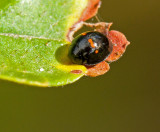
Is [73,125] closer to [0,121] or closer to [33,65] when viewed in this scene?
[0,121]

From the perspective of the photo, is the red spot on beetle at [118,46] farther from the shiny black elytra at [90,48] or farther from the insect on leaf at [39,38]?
the insect on leaf at [39,38]

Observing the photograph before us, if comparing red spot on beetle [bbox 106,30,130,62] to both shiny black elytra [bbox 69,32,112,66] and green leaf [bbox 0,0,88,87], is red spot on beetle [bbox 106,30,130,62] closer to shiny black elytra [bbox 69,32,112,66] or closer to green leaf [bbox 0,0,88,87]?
shiny black elytra [bbox 69,32,112,66]

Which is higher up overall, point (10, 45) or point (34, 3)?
point (34, 3)

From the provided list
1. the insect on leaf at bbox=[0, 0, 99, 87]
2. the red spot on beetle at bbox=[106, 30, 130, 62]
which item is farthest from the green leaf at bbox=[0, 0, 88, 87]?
the red spot on beetle at bbox=[106, 30, 130, 62]

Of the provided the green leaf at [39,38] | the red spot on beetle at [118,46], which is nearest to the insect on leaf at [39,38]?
the green leaf at [39,38]

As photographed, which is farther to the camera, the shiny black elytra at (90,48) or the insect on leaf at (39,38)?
the shiny black elytra at (90,48)

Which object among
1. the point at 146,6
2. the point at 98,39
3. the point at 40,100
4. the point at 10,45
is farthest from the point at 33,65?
the point at 146,6

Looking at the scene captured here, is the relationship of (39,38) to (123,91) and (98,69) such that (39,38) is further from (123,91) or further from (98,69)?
(123,91)
